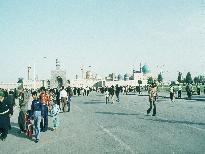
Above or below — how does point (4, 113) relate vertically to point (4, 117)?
above

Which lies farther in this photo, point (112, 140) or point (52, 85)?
point (52, 85)

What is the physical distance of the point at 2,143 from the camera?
1120 cm

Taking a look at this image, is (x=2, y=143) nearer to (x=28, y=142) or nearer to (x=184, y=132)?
(x=28, y=142)

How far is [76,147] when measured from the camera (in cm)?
992

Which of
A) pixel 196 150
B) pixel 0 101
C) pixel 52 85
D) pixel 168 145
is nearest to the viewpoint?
pixel 196 150

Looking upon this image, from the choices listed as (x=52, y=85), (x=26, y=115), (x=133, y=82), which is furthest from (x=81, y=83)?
(x=26, y=115)

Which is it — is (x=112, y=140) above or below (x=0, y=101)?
below

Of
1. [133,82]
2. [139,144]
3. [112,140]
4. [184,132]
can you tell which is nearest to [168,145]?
[139,144]

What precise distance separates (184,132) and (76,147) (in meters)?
4.26

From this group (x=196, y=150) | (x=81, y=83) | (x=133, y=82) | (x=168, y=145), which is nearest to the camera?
(x=196, y=150)

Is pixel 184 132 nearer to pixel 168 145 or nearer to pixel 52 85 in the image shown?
pixel 168 145

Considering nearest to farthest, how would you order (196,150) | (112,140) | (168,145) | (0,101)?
(196,150), (168,145), (112,140), (0,101)

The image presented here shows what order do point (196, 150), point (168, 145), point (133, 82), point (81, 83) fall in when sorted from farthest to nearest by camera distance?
1. point (133, 82)
2. point (81, 83)
3. point (168, 145)
4. point (196, 150)

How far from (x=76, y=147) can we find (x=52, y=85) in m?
110
